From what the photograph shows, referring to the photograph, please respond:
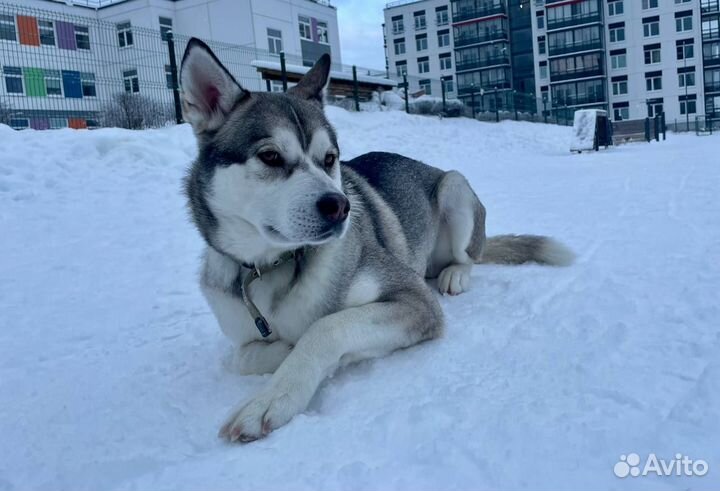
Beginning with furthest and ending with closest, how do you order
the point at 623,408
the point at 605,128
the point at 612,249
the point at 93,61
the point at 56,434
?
the point at 93,61 < the point at 605,128 < the point at 612,249 < the point at 56,434 < the point at 623,408

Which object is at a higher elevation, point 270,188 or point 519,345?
point 270,188

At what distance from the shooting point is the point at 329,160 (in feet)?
8.70

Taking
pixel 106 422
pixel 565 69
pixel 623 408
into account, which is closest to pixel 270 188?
pixel 106 422

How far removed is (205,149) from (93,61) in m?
20.4

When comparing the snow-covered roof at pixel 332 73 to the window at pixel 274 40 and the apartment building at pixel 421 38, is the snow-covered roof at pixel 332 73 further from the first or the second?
the apartment building at pixel 421 38

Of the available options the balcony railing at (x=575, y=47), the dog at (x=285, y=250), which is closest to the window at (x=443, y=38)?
the balcony railing at (x=575, y=47)

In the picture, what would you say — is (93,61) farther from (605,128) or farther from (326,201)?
(326,201)

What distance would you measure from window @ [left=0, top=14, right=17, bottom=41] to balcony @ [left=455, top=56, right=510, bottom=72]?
42.3 metres

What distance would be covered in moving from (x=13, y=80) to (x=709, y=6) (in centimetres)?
5564

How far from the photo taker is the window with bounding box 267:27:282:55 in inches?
1236

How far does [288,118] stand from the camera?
255 cm

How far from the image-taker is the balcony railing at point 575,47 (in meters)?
52.1

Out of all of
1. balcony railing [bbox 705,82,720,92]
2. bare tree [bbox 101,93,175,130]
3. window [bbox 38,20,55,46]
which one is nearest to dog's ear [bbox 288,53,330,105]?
bare tree [bbox 101,93,175,130]

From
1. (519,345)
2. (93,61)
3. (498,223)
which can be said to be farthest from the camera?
(93,61)
